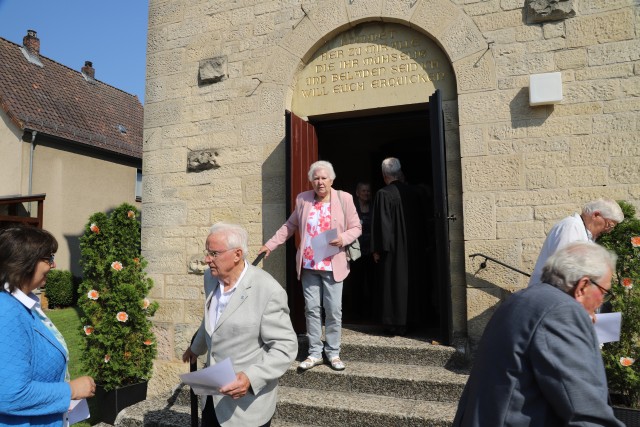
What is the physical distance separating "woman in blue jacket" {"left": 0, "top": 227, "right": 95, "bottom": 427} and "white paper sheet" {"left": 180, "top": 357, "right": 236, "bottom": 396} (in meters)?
0.46

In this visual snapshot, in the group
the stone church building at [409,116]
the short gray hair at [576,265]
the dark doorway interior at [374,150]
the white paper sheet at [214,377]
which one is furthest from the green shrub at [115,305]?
the short gray hair at [576,265]

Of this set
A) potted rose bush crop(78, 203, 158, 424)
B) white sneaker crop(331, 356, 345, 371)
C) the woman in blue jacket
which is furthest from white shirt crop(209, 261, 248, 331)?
potted rose bush crop(78, 203, 158, 424)

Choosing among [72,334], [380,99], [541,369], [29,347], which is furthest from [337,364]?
[72,334]

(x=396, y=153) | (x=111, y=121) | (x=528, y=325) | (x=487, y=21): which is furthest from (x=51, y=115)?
(x=528, y=325)

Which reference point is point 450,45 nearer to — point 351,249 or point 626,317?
point 351,249

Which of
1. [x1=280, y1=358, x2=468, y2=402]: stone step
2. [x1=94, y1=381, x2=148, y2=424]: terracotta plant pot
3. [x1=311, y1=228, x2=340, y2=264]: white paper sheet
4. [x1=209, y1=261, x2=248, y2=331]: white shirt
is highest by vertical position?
[x1=311, y1=228, x2=340, y2=264]: white paper sheet

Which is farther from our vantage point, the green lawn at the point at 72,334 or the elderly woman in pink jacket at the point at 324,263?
the green lawn at the point at 72,334

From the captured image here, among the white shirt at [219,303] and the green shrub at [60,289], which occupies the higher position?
the white shirt at [219,303]

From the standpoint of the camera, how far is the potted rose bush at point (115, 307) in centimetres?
520

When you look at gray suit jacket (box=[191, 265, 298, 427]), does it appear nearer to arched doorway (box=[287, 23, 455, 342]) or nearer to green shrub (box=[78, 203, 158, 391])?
arched doorway (box=[287, 23, 455, 342])

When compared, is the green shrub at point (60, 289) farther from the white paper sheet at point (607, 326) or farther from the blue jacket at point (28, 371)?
the white paper sheet at point (607, 326)

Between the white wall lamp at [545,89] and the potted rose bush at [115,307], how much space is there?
4266 millimetres

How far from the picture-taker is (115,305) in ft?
17.4

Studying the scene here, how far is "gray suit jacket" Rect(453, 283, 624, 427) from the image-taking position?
5.41ft
